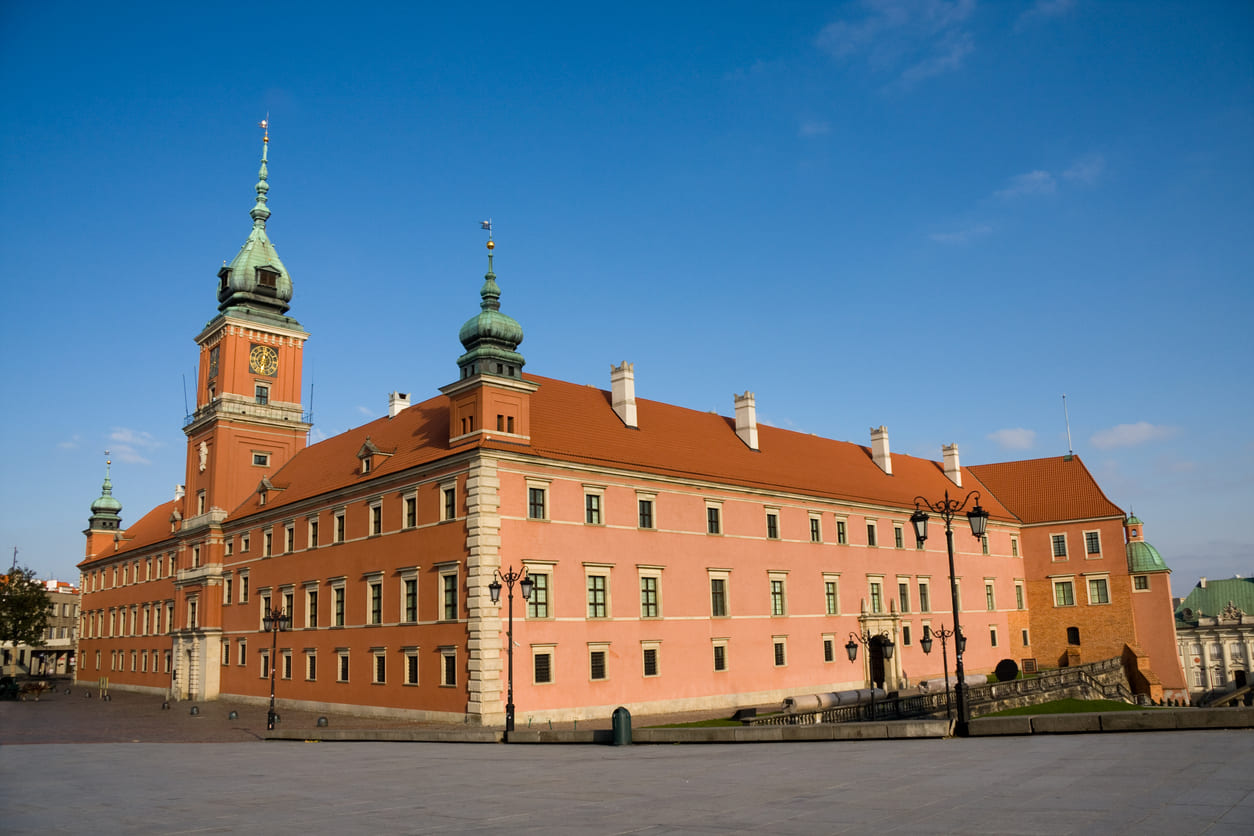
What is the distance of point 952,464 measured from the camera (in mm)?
66188

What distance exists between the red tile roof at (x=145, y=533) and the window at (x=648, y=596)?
138 feet

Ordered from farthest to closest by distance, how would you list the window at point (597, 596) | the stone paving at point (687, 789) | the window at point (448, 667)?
the window at point (597, 596) < the window at point (448, 667) < the stone paving at point (687, 789)

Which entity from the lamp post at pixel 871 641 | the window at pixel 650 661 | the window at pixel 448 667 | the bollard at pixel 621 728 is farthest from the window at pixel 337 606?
the lamp post at pixel 871 641

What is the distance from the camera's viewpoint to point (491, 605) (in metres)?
33.0

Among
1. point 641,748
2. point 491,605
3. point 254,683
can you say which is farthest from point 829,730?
point 254,683

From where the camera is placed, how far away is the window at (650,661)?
124ft

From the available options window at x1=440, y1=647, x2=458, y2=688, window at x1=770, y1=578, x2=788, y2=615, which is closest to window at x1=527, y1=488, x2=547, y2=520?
window at x1=440, y1=647, x2=458, y2=688

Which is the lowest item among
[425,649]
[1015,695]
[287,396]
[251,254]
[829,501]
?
[1015,695]

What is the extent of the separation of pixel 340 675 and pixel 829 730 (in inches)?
1035

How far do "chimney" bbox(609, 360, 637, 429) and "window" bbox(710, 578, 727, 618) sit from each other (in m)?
8.07

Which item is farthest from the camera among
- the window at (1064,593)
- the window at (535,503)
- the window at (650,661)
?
the window at (1064,593)

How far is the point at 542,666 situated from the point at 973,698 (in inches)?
693

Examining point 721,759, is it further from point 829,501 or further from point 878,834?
point 829,501

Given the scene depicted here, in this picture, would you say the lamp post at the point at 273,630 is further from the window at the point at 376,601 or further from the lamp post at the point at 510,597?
the lamp post at the point at 510,597
